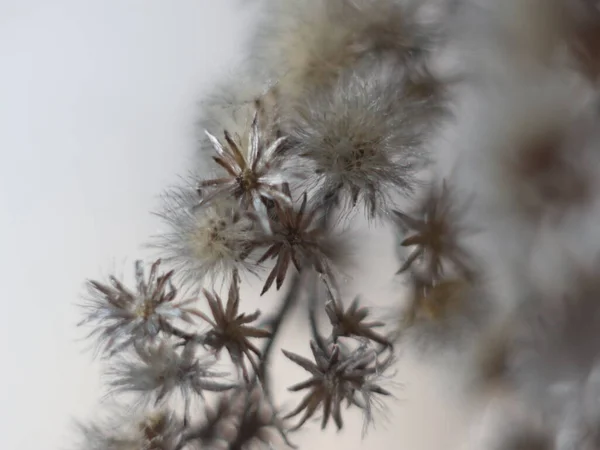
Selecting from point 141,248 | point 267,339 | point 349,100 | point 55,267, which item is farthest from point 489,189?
point 55,267

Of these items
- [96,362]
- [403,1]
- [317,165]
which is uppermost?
[403,1]

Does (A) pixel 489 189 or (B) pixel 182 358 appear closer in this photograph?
(B) pixel 182 358

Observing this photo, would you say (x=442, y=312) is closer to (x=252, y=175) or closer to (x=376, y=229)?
(x=376, y=229)

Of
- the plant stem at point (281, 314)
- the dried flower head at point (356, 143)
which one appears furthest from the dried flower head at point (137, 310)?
the dried flower head at point (356, 143)

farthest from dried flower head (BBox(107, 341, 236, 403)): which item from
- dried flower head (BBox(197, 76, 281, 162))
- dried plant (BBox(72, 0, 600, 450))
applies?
dried flower head (BBox(197, 76, 281, 162))

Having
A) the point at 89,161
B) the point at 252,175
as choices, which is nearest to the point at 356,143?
the point at 252,175

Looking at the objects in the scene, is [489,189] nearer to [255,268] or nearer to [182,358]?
[255,268]
